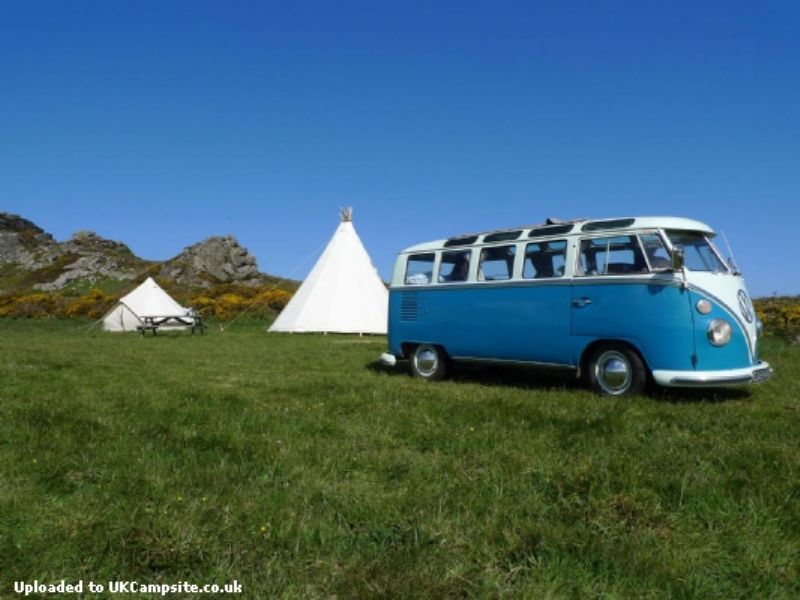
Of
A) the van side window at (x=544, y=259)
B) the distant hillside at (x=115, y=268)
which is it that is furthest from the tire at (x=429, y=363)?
the distant hillside at (x=115, y=268)

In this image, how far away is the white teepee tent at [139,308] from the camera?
30.5 m

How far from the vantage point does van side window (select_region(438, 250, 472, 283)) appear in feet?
38.2

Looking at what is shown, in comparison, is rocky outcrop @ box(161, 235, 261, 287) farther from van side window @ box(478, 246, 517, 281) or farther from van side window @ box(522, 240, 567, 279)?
van side window @ box(522, 240, 567, 279)

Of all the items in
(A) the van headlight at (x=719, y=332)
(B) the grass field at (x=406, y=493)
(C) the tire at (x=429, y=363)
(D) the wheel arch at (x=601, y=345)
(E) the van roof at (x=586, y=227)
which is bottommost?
(B) the grass field at (x=406, y=493)

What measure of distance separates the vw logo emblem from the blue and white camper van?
0.9 inches

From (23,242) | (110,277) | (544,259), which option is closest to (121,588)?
(544,259)

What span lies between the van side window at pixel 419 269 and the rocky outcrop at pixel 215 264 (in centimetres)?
5191

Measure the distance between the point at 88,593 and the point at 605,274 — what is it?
803cm

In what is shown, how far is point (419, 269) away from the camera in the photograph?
1254cm

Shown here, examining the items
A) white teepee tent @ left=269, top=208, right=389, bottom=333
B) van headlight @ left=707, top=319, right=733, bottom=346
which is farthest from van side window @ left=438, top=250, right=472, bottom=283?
white teepee tent @ left=269, top=208, right=389, bottom=333

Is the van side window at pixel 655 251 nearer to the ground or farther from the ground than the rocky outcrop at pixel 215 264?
nearer to the ground

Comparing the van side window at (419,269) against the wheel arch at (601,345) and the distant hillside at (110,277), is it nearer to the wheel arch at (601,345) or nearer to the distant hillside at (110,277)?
the wheel arch at (601,345)

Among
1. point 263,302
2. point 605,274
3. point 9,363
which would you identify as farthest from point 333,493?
point 263,302

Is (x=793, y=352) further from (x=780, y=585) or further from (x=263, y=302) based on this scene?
(x=263, y=302)
